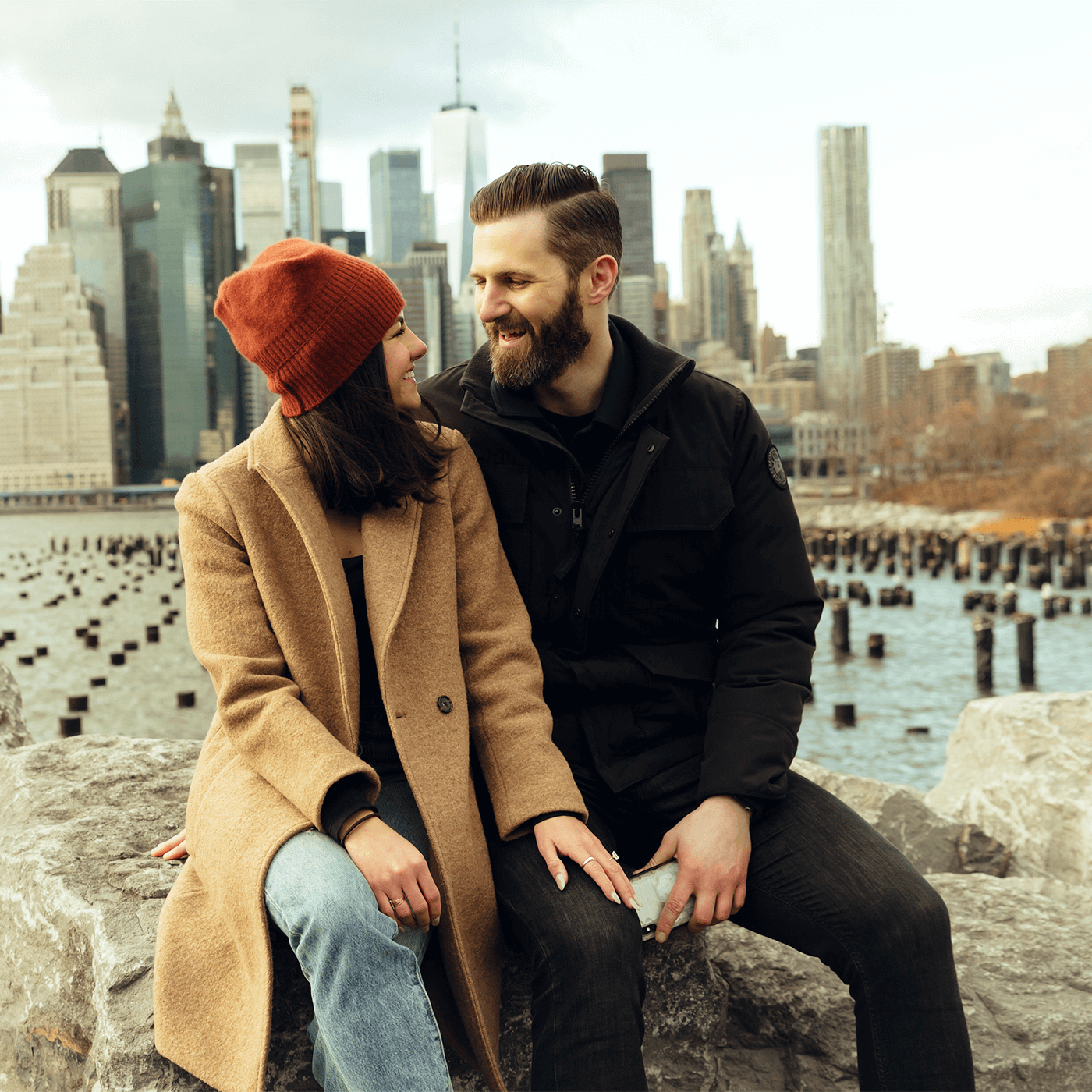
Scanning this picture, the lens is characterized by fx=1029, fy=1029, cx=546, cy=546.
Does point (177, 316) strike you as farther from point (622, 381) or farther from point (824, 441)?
point (622, 381)

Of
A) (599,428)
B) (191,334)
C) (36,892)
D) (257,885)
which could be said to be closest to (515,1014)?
(257,885)

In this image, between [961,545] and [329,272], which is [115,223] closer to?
[961,545]

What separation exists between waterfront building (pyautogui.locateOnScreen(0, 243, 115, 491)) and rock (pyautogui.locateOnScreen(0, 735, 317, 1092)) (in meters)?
117

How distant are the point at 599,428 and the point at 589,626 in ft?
1.56

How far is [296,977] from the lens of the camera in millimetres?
1989

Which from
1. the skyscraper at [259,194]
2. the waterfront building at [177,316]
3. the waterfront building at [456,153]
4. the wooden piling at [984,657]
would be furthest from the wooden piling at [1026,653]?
the skyscraper at [259,194]

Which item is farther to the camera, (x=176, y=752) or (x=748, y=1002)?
(x=176, y=752)

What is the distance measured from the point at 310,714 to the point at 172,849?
0.77 meters

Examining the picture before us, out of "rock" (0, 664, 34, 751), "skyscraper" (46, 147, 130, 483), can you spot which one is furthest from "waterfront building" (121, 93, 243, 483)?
"rock" (0, 664, 34, 751)

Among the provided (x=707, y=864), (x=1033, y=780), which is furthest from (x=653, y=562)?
(x=1033, y=780)

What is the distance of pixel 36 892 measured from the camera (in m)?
2.27

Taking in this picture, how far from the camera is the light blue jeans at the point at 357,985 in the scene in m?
1.61

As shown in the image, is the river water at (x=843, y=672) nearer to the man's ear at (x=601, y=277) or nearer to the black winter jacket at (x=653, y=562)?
the black winter jacket at (x=653, y=562)

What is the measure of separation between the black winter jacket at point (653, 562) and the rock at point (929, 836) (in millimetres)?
1812
